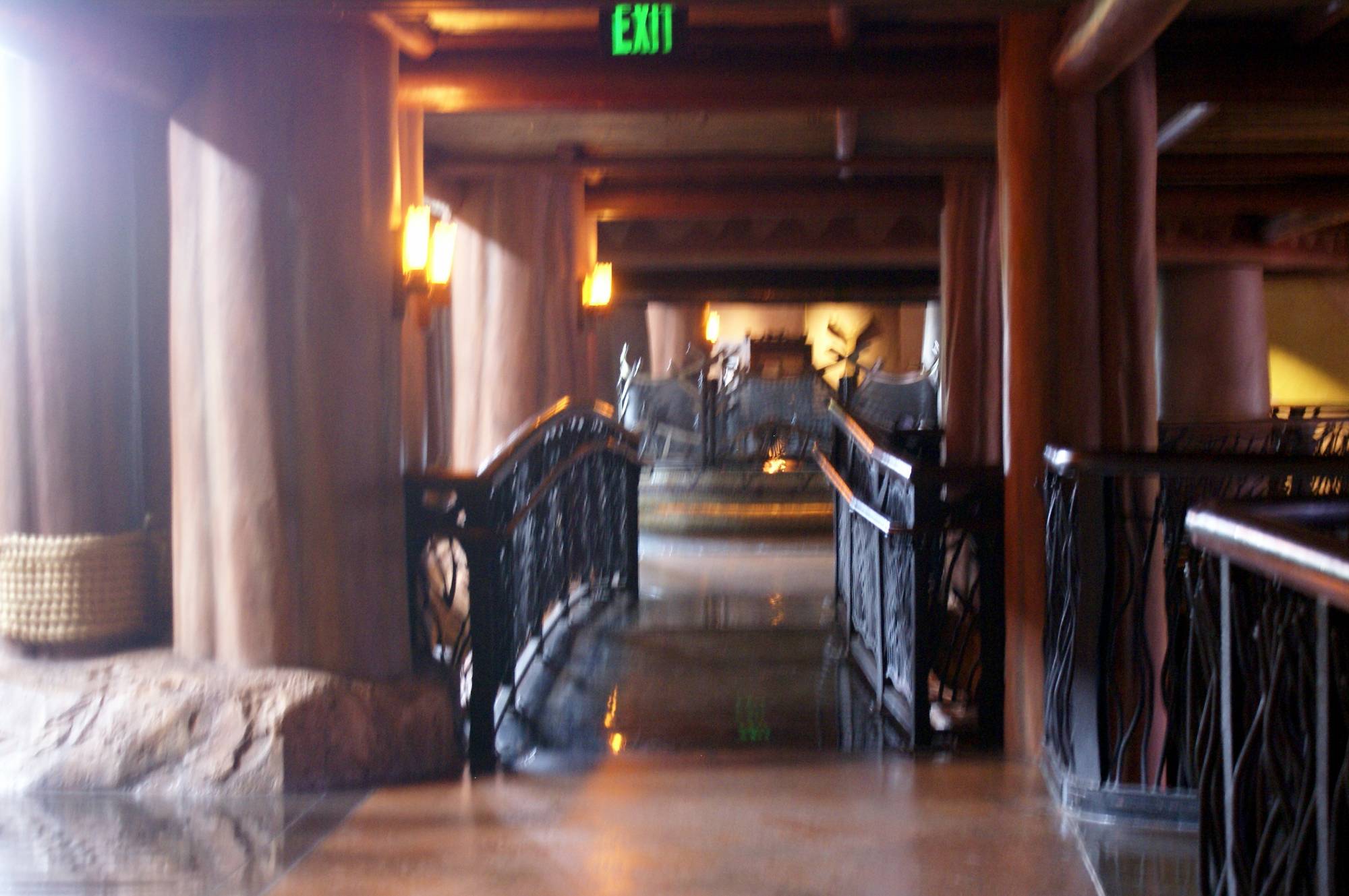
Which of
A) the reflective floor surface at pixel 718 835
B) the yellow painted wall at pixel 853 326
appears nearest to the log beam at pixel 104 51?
the reflective floor surface at pixel 718 835

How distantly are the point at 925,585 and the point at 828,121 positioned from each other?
3460mm

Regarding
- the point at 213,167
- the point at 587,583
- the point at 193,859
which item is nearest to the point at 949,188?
the point at 587,583

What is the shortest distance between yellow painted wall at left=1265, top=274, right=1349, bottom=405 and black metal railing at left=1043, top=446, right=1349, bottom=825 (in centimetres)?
1300

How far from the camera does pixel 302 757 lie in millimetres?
4016

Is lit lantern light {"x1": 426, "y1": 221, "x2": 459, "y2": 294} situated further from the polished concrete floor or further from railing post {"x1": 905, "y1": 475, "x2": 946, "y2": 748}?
railing post {"x1": 905, "y1": 475, "x2": 946, "y2": 748}

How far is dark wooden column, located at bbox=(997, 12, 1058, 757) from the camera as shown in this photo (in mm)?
4656

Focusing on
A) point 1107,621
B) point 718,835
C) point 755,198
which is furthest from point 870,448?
point 755,198

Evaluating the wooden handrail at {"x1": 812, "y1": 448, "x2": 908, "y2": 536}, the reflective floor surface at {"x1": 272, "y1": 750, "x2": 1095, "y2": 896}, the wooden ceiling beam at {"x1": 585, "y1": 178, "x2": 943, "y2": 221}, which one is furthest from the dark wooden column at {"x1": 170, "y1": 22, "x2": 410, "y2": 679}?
the wooden ceiling beam at {"x1": 585, "y1": 178, "x2": 943, "y2": 221}

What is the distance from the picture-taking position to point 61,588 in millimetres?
4297

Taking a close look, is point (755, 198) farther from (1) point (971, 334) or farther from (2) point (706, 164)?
(1) point (971, 334)

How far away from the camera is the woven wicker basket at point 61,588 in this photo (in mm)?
4266

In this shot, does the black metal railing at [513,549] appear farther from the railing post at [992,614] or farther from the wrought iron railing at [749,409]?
the wrought iron railing at [749,409]

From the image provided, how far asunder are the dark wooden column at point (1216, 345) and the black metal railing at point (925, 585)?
8004 millimetres

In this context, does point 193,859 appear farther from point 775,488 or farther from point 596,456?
point 775,488
